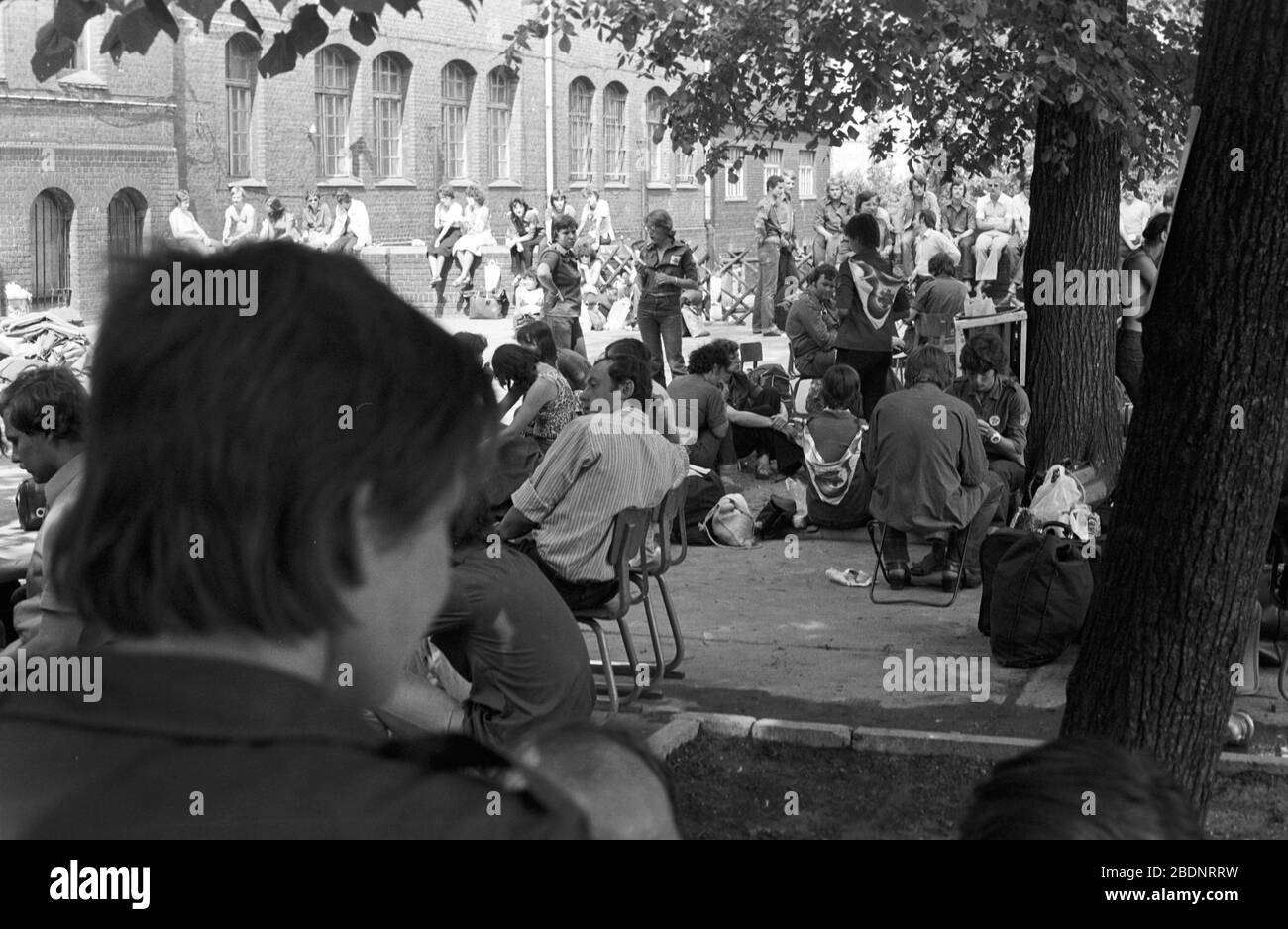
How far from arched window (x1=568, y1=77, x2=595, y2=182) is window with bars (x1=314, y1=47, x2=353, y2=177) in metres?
6.76

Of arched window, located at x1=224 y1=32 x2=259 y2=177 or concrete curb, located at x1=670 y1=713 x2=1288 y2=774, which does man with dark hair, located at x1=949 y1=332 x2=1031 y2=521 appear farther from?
Result: arched window, located at x1=224 y1=32 x2=259 y2=177

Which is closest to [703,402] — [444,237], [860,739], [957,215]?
[860,739]

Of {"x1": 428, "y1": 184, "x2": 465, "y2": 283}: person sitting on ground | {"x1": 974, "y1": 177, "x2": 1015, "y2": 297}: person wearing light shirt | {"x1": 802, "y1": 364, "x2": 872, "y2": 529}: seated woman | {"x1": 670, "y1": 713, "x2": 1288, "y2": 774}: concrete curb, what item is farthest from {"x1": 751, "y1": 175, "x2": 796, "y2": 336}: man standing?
{"x1": 670, "y1": 713, "x2": 1288, "y2": 774}: concrete curb

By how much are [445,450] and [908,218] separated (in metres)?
24.9

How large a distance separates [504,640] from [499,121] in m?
29.7

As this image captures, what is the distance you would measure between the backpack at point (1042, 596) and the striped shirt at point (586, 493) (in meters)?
1.71

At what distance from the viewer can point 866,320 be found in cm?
1188

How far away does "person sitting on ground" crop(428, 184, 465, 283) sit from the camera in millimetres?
26828

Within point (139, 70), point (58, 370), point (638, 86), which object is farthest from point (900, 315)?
point (638, 86)

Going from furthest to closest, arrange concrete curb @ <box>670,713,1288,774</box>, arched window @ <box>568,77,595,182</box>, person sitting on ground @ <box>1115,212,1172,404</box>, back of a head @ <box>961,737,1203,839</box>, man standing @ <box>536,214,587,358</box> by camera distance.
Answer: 1. arched window @ <box>568,77,595,182</box>
2. man standing @ <box>536,214,587,358</box>
3. person sitting on ground @ <box>1115,212,1172,404</box>
4. concrete curb @ <box>670,713,1288,774</box>
5. back of a head @ <box>961,737,1203,839</box>

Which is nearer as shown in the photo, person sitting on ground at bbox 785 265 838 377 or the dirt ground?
the dirt ground

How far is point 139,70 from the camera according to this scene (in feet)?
82.8
